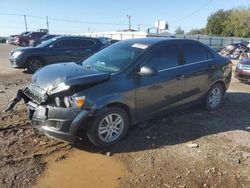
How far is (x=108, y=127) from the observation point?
15.6 feet

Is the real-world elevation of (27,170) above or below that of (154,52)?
below

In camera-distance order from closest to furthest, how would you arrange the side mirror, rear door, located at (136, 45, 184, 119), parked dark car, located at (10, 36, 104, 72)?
the side mirror < rear door, located at (136, 45, 184, 119) < parked dark car, located at (10, 36, 104, 72)

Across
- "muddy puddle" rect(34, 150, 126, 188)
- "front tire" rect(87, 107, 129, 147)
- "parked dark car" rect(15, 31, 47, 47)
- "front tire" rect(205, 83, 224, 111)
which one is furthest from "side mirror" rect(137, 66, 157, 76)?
"parked dark car" rect(15, 31, 47, 47)

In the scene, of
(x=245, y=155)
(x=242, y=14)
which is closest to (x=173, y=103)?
(x=245, y=155)

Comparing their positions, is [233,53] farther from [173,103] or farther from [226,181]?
[226,181]

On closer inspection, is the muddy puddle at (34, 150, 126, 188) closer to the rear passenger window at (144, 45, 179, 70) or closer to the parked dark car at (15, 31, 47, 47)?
the rear passenger window at (144, 45, 179, 70)

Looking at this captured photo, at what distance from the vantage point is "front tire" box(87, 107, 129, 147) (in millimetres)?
4555

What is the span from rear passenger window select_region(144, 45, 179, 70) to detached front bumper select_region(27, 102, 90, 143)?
160cm

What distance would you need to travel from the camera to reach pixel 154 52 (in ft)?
17.7

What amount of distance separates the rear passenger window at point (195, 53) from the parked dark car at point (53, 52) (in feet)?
23.1

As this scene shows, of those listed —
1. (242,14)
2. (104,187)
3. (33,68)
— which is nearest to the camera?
(104,187)

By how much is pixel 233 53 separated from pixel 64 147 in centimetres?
1953

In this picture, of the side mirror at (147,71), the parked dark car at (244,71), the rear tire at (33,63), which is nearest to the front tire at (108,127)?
the side mirror at (147,71)

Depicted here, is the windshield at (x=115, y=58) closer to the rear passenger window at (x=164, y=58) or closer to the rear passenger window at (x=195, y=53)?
the rear passenger window at (x=164, y=58)
